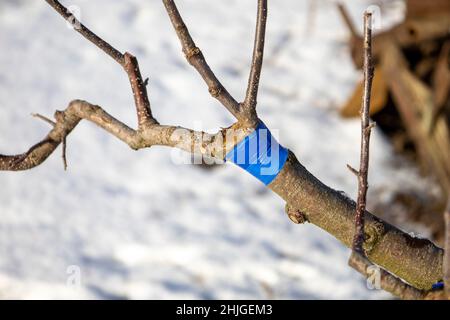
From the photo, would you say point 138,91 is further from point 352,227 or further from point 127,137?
point 352,227

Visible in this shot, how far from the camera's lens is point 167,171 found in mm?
4961

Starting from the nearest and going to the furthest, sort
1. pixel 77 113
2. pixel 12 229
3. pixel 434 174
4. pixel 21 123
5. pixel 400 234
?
1. pixel 400 234
2. pixel 77 113
3. pixel 12 229
4. pixel 434 174
5. pixel 21 123

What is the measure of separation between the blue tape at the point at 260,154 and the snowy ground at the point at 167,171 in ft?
8.20

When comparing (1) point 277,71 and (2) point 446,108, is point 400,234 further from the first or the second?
(1) point 277,71

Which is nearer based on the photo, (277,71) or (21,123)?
(21,123)

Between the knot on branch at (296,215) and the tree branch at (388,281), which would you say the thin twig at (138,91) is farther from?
the tree branch at (388,281)

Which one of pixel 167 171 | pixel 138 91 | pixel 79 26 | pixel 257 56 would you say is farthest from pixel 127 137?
pixel 167 171

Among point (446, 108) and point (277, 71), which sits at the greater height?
point (277, 71)

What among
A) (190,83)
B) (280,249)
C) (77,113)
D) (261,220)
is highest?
(190,83)

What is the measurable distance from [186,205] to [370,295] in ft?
5.62

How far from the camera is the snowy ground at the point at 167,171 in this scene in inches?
149

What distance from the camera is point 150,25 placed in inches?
280

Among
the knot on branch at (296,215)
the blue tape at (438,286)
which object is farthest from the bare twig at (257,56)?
the blue tape at (438,286)

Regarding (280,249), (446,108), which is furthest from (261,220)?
(446,108)
